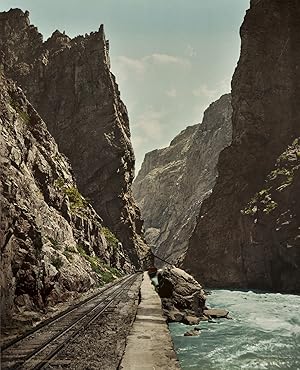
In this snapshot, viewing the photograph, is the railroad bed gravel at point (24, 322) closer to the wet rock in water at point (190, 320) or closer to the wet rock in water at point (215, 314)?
the wet rock in water at point (190, 320)

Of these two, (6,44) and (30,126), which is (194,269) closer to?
(30,126)

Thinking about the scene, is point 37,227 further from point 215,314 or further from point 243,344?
point 243,344

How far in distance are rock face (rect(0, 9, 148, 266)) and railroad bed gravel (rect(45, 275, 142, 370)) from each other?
6668cm

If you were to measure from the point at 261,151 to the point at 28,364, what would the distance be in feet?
207

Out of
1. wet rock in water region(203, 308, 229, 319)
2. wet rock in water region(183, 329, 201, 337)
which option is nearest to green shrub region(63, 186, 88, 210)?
wet rock in water region(203, 308, 229, 319)

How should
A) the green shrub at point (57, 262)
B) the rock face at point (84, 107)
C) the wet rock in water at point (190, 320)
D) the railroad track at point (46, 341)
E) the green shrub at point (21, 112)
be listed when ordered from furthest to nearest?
the rock face at point (84, 107)
the green shrub at point (21, 112)
the green shrub at point (57, 262)
the wet rock in water at point (190, 320)
the railroad track at point (46, 341)

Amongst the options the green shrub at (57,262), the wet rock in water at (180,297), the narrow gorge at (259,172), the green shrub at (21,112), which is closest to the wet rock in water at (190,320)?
the wet rock in water at (180,297)

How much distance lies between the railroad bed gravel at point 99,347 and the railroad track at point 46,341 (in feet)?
1.16

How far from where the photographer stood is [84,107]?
91375mm

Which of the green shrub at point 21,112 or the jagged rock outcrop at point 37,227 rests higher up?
the green shrub at point 21,112

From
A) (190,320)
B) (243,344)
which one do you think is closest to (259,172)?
(190,320)

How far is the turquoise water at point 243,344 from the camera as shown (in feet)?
48.3

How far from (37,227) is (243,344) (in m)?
15.3

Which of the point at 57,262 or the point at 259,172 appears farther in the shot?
the point at 259,172
